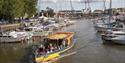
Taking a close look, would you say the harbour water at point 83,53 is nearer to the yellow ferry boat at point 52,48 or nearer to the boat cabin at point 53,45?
the yellow ferry boat at point 52,48

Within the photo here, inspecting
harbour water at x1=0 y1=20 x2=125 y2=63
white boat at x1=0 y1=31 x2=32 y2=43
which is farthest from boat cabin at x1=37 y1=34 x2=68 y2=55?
white boat at x1=0 y1=31 x2=32 y2=43

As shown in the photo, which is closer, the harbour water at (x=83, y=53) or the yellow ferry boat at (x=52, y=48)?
the yellow ferry boat at (x=52, y=48)

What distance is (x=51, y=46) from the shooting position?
41.2 meters

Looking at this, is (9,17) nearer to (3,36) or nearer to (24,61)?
(3,36)

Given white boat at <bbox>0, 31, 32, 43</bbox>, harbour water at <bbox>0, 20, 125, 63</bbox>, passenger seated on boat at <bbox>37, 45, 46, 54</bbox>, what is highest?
passenger seated on boat at <bbox>37, 45, 46, 54</bbox>

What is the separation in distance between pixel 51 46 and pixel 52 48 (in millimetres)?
340

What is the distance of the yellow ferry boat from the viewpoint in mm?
38344

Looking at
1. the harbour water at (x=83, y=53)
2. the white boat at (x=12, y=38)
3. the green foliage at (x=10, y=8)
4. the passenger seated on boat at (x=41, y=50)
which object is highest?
the green foliage at (x=10, y=8)

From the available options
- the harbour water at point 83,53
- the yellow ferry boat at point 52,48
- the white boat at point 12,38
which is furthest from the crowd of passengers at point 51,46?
the white boat at point 12,38

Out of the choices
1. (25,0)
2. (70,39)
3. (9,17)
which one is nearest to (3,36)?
(70,39)

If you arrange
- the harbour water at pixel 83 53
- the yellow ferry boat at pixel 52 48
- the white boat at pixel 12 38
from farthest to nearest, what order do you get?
1. the white boat at pixel 12 38
2. the harbour water at pixel 83 53
3. the yellow ferry boat at pixel 52 48

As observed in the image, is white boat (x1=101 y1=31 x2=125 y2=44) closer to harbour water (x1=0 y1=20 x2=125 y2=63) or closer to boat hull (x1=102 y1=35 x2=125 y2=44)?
boat hull (x1=102 y1=35 x2=125 y2=44)

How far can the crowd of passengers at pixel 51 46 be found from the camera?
132ft

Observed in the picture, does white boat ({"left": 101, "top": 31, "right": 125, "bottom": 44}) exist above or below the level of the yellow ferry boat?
below
